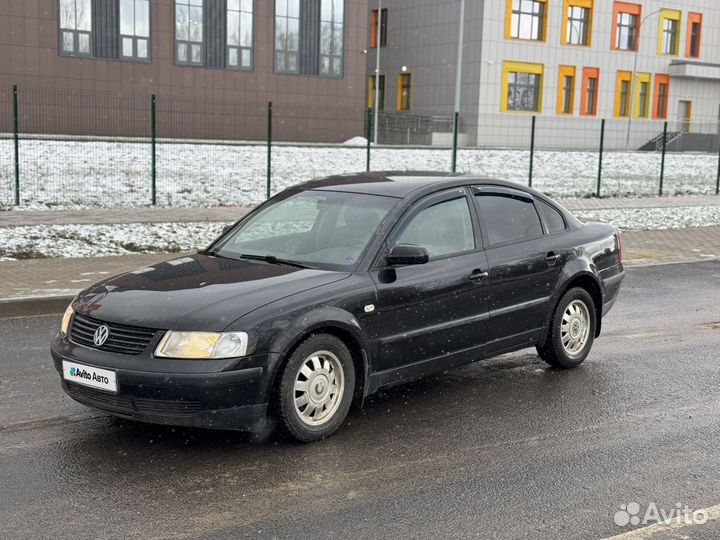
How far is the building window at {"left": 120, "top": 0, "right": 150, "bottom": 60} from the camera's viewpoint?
3669cm

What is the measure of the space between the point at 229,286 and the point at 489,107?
44995mm

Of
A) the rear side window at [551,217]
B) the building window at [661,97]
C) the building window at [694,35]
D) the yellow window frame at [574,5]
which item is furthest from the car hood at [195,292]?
the building window at [694,35]

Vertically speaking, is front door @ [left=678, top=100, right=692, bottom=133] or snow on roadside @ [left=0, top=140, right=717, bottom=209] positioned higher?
front door @ [left=678, top=100, right=692, bottom=133]

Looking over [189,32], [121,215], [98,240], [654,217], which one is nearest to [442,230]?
[98,240]

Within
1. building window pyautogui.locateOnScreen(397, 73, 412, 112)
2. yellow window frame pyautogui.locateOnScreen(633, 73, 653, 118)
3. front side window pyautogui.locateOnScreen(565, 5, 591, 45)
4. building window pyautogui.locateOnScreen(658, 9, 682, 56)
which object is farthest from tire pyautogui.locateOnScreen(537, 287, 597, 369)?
building window pyautogui.locateOnScreen(658, 9, 682, 56)

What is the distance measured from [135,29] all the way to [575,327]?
33.7 m

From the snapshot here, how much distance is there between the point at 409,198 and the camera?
600cm

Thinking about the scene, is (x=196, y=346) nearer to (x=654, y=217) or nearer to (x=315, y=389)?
(x=315, y=389)

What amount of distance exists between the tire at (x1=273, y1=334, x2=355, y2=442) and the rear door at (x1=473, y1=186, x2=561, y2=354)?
1.42 m

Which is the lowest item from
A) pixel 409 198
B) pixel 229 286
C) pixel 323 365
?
pixel 323 365

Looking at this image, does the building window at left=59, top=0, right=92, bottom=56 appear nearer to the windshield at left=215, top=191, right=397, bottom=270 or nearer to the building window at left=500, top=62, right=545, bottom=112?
the building window at left=500, top=62, right=545, bottom=112

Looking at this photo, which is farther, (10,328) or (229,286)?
(10,328)

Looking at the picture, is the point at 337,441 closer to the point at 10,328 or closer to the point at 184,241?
the point at 10,328

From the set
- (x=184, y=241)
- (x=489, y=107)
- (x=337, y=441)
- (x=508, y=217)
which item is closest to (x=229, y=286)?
(x=337, y=441)
